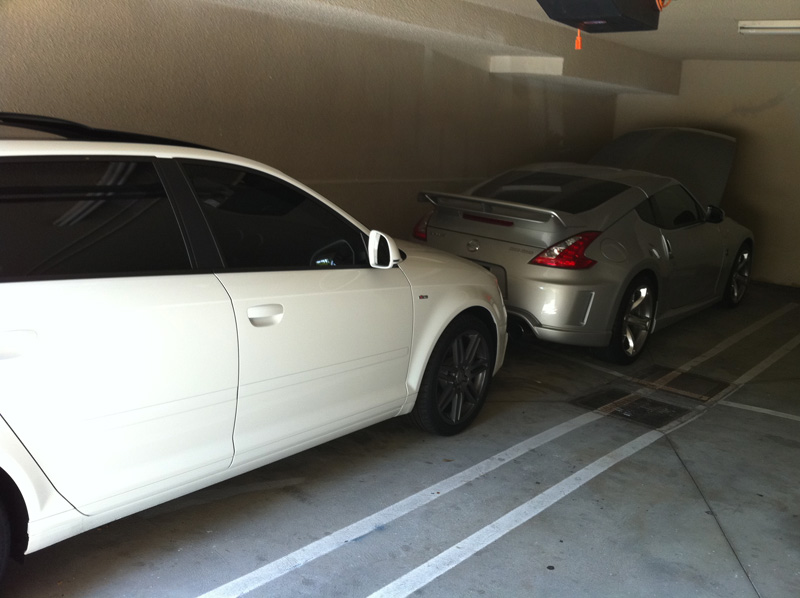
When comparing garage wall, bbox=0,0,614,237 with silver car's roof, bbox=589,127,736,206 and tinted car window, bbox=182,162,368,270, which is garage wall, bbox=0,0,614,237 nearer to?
silver car's roof, bbox=589,127,736,206

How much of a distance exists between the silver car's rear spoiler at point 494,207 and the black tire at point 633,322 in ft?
3.02

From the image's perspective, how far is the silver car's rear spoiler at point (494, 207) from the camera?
5461 millimetres

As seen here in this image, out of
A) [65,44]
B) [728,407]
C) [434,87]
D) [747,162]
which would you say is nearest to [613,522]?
[728,407]

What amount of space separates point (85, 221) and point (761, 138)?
380 inches

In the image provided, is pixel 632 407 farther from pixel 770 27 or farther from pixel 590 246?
pixel 770 27

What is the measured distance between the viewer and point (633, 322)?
606cm

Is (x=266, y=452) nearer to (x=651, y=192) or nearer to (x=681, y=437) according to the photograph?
(x=681, y=437)

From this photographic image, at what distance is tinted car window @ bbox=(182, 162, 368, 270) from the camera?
126 inches

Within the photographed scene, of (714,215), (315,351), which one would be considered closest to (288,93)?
(315,351)

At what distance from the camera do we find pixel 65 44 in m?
5.02

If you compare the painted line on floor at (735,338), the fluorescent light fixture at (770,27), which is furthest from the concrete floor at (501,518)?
the fluorescent light fixture at (770,27)

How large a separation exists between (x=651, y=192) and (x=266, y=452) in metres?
4.32

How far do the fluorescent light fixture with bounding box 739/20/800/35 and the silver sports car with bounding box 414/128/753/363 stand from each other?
5.10ft

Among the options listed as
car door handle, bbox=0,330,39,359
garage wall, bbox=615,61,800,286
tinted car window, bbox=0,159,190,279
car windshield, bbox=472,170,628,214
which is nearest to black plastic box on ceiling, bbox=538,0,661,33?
car windshield, bbox=472,170,628,214
